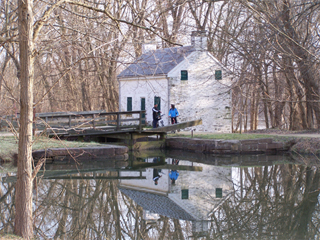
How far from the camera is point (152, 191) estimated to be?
1074 cm

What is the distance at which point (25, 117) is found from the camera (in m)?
5.06

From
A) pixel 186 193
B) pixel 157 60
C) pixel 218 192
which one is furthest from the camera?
pixel 218 192

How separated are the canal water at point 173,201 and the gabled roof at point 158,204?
0.8 inches

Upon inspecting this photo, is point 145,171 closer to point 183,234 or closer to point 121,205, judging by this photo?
point 121,205

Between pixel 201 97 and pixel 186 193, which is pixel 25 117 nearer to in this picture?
pixel 186 193

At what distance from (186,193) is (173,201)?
92cm

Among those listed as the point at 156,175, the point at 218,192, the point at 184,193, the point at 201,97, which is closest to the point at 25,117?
the point at 184,193

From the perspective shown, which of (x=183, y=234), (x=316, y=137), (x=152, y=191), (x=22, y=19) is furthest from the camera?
(x=316, y=137)

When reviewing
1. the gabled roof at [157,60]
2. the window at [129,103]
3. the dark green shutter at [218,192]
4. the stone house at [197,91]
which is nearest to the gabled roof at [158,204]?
the dark green shutter at [218,192]

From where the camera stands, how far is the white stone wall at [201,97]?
84.7 feet

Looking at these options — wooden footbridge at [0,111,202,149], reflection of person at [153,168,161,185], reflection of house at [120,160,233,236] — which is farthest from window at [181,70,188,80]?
reflection of house at [120,160,233,236]

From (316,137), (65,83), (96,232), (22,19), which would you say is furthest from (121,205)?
(65,83)

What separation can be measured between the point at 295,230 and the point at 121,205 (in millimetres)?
3712

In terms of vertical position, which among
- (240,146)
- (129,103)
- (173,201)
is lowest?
(173,201)
